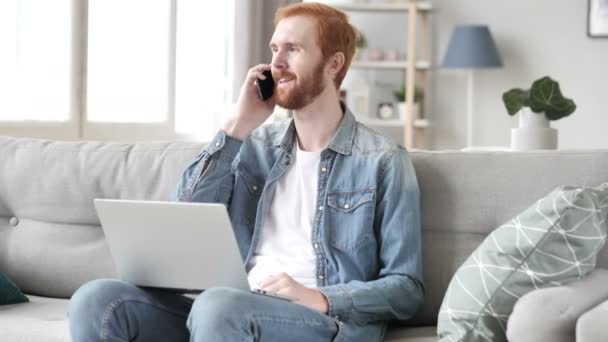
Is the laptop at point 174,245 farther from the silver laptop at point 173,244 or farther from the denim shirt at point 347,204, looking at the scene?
the denim shirt at point 347,204

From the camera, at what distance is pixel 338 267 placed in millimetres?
2195

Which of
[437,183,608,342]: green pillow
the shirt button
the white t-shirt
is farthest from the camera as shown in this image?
the shirt button

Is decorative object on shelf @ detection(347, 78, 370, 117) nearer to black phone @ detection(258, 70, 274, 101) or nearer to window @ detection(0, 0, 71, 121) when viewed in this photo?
window @ detection(0, 0, 71, 121)

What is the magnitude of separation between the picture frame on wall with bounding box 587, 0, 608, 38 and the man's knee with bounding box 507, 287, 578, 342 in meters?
5.18

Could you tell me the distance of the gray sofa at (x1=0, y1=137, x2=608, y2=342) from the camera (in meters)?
2.28

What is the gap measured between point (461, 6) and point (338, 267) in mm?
4933

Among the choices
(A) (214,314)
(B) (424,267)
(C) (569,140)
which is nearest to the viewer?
(A) (214,314)

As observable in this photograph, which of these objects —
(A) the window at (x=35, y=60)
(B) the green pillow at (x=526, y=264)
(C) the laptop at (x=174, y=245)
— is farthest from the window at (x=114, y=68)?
(B) the green pillow at (x=526, y=264)

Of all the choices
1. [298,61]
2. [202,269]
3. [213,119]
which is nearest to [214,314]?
[202,269]

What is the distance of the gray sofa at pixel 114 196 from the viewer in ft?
7.47

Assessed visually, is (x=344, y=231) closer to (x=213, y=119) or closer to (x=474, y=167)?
(x=474, y=167)

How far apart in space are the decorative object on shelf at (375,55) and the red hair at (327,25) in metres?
4.29

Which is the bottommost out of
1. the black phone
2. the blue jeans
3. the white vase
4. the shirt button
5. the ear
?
the blue jeans

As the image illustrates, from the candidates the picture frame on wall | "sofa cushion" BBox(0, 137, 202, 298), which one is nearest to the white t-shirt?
"sofa cushion" BBox(0, 137, 202, 298)
